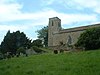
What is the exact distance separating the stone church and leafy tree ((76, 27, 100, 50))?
20.2 metres

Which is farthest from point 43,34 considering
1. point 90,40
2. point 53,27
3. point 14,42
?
point 90,40

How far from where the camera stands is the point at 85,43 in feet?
144

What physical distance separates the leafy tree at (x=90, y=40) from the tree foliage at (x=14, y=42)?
3252cm

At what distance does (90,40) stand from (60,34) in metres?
29.9

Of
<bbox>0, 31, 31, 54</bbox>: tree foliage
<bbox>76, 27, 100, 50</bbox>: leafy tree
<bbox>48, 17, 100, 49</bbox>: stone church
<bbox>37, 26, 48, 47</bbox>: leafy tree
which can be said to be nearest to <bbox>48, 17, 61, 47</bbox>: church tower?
<bbox>48, 17, 100, 49</bbox>: stone church

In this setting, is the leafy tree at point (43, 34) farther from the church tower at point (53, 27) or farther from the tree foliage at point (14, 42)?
the church tower at point (53, 27)

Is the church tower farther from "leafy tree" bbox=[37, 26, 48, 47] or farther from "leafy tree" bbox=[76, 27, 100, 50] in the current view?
"leafy tree" bbox=[76, 27, 100, 50]

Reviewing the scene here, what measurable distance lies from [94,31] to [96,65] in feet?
82.2

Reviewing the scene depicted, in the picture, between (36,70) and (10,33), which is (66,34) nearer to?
(10,33)

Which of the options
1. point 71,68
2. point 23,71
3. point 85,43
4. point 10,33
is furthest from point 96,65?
point 10,33

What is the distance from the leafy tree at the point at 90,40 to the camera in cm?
4319

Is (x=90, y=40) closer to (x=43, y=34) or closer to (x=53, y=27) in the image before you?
(x=53, y=27)

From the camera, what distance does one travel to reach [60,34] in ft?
241

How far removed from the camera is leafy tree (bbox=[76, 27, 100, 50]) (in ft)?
142
